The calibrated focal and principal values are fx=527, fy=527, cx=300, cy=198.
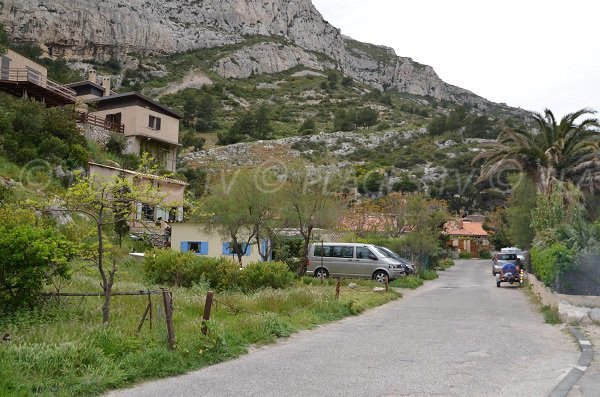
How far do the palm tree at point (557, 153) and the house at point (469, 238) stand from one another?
1576 inches

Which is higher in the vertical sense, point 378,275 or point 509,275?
point 509,275

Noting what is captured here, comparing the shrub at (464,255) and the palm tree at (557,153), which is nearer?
the palm tree at (557,153)

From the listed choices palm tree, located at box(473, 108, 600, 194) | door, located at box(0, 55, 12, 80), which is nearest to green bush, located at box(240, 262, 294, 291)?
palm tree, located at box(473, 108, 600, 194)

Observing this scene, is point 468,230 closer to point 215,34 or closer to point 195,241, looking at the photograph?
point 195,241

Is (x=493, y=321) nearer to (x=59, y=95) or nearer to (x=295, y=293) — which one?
(x=295, y=293)

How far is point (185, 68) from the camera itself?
107938mm

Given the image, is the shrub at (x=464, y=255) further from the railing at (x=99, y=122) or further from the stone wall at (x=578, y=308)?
the stone wall at (x=578, y=308)

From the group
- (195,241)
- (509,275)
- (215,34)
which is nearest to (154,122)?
(195,241)

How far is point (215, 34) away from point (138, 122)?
86639mm

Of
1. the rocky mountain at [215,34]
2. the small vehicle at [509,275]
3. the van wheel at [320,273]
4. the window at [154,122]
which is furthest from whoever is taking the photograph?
the rocky mountain at [215,34]

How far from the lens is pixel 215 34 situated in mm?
122438

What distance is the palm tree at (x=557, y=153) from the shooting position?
872 inches

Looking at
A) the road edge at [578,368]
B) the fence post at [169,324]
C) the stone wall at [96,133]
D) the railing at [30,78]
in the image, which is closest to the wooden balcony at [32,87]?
the railing at [30,78]

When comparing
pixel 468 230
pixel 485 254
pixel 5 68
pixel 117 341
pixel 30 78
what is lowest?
pixel 485 254
